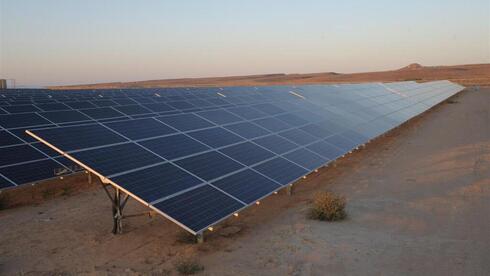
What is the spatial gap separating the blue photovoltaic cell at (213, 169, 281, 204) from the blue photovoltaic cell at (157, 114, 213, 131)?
120 inches

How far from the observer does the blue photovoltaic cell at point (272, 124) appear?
15.9 metres

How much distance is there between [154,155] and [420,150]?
15567 millimetres

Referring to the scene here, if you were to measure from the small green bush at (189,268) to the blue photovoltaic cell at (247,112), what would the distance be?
9073mm

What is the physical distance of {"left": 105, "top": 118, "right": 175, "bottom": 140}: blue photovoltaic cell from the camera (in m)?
10.7

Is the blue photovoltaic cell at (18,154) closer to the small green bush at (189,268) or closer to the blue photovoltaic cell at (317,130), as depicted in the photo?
the small green bush at (189,268)

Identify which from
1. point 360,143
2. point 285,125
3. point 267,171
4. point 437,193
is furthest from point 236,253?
point 360,143

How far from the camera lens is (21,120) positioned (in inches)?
702

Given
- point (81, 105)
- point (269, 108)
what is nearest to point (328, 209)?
point (269, 108)

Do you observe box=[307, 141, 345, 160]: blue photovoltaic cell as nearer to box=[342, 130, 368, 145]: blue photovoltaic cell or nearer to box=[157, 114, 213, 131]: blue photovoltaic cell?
box=[342, 130, 368, 145]: blue photovoltaic cell

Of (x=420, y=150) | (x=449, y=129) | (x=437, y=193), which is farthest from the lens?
(x=449, y=129)

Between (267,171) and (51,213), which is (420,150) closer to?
(267,171)

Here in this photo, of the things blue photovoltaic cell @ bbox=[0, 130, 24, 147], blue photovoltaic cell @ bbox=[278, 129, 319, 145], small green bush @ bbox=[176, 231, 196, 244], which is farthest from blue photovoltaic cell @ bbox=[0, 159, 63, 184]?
blue photovoltaic cell @ bbox=[278, 129, 319, 145]

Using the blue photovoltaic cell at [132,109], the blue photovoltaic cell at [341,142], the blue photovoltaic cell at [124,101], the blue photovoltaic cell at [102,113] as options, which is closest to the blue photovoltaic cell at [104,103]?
the blue photovoltaic cell at [124,101]

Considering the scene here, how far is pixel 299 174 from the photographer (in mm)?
11750
